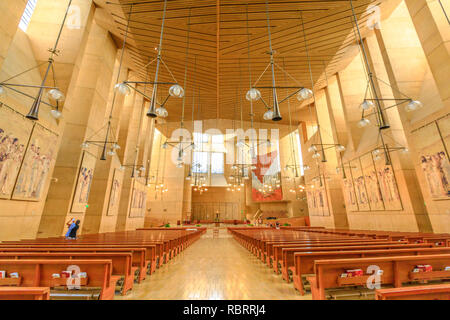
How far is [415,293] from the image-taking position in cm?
121

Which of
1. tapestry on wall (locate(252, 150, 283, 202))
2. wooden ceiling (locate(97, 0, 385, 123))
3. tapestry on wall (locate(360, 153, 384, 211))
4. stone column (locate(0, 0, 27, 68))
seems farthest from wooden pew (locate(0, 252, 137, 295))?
tapestry on wall (locate(252, 150, 283, 202))

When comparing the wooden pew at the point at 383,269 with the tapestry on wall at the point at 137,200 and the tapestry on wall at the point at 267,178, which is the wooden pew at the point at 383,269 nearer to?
the tapestry on wall at the point at 137,200

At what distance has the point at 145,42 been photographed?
7.11m

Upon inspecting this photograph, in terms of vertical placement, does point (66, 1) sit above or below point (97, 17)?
below

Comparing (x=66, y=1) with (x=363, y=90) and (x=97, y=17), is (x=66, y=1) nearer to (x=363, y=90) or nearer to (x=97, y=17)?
(x=97, y=17)

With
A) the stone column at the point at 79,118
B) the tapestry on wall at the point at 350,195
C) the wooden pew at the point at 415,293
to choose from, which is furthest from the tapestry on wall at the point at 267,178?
the wooden pew at the point at 415,293

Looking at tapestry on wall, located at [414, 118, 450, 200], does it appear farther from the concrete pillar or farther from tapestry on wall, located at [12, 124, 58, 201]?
tapestry on wall, located at [12, 124, 58, 201]

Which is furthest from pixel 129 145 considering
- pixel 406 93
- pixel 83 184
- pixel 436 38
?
pixel 436 38

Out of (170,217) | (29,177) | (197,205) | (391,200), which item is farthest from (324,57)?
(197,205)

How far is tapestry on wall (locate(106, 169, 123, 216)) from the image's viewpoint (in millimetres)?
9211

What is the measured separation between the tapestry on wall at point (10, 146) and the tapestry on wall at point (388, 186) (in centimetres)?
1204

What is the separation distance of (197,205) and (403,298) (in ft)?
81.0

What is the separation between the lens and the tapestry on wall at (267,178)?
20.9 m

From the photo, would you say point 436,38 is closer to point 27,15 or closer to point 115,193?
point 27,15
